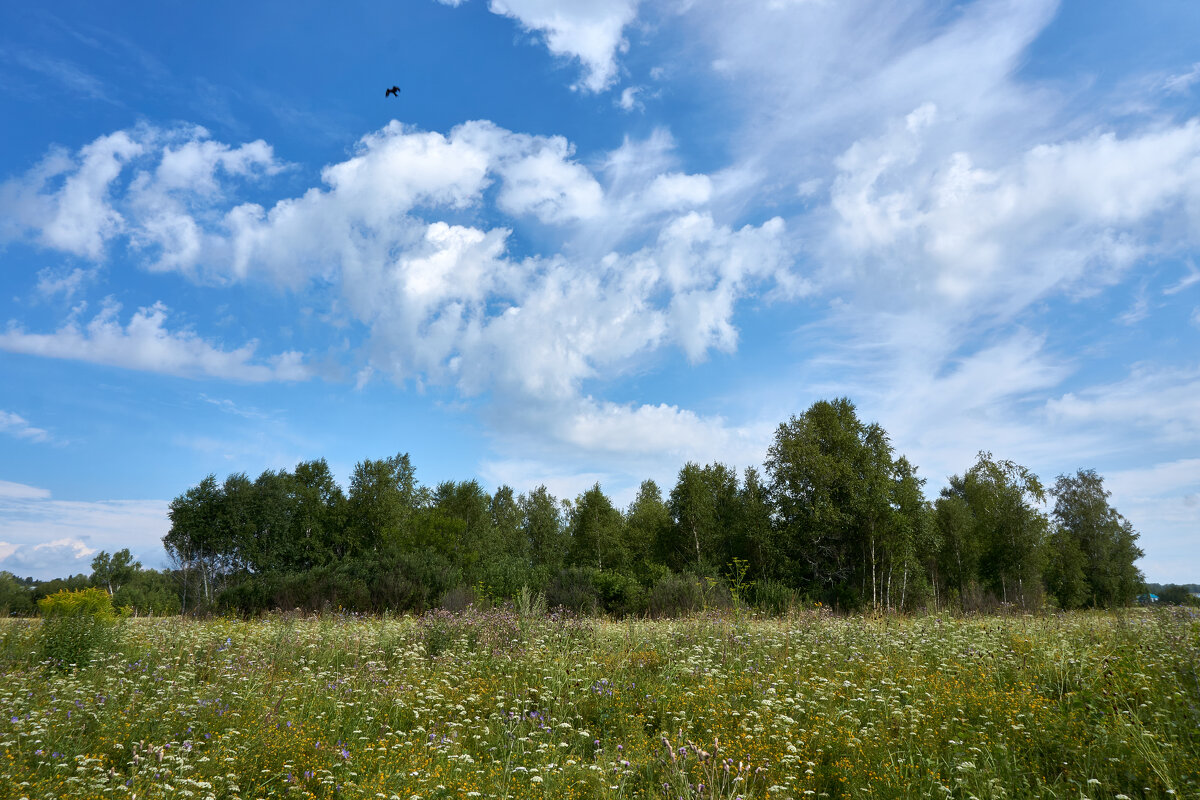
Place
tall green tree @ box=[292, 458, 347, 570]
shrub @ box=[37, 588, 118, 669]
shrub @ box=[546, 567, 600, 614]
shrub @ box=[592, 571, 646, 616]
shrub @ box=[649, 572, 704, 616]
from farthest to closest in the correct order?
tall green tree @ box=[292, 458, 347, 570] < shrub @ box=[592, 571, 646, 616] < shrub @ box=[546, 567, 600, 614] < shrub @ box=[649, 572, 704, 616] < shrub @ box=[37, 588, 118, 669]

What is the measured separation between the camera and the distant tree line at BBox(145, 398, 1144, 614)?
69.9 ft

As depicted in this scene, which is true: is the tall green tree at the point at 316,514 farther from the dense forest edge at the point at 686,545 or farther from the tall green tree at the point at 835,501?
the tall green tree at the point at 835,501

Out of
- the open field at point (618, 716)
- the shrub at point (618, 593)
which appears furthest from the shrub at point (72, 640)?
the shrub at point (618, 593)

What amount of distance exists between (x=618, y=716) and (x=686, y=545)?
90.5 ft

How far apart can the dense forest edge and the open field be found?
526cm

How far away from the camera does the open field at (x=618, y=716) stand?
4441 millimetres

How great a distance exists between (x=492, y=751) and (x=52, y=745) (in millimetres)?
3839

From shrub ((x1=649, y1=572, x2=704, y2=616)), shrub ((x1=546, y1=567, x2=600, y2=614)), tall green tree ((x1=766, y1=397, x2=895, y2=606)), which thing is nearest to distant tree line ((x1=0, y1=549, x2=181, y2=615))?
shrub ((x1=546, y1=567, x2=600, y2=614))

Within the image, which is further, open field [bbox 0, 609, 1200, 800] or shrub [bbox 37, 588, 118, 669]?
shrub [bbox 37, 588, 118, 669]

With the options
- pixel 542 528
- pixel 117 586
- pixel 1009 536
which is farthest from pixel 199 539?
pixel 1009 536

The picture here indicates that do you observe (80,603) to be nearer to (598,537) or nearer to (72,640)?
(72,640)

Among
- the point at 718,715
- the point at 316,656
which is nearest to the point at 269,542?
the point at 316,656

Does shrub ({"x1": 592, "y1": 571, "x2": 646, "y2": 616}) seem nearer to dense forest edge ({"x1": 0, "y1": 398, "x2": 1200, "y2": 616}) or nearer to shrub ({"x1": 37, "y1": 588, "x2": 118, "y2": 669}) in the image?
dense forest edge ({"x1": 0, "y1": 398, "x2": 1200, "y2": 616})

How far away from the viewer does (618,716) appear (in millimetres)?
6141
